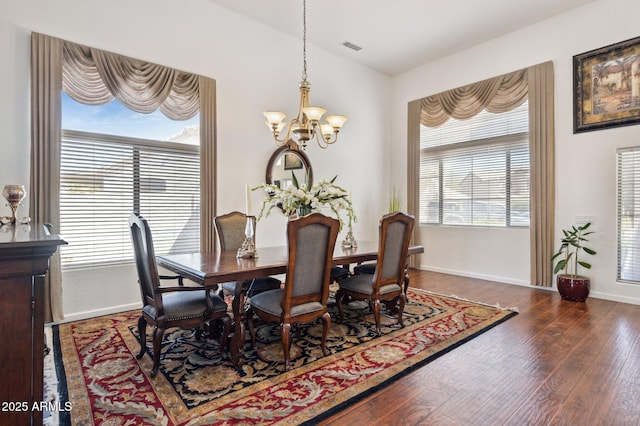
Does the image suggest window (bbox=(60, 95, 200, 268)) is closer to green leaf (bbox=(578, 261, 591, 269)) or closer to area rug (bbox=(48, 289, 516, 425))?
area rug (bbox=(48, 289, 516, 425))

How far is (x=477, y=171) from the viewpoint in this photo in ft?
17.7

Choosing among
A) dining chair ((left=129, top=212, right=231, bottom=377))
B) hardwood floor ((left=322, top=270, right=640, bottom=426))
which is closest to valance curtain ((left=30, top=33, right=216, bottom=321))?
dining chair ((left=129, top=212, right=231, bottom=377))

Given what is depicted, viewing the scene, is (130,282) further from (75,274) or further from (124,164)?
(124,164)

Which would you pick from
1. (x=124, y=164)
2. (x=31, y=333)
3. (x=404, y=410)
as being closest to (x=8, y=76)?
(x=124, y=164)

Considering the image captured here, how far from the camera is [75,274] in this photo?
3.40 m

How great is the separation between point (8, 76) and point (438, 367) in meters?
4.41

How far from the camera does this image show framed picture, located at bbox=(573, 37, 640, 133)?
3963 mm

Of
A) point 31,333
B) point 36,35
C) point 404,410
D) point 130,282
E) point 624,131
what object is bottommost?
point 404,410

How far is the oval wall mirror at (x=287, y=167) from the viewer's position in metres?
4.81

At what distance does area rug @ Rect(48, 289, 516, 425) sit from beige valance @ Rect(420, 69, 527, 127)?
3.31 m

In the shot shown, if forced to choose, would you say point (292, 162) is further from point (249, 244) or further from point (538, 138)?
point (538, 138)

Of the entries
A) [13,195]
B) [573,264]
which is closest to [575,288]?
[573,264]

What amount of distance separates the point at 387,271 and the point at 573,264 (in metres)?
3.12

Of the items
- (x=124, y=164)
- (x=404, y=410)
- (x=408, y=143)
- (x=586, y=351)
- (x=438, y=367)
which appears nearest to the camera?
(x=404, y=410)
